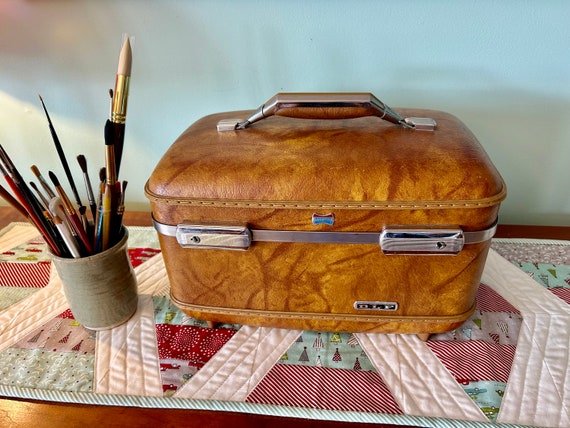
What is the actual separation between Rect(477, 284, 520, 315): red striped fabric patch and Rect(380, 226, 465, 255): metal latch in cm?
18

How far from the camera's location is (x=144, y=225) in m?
0.75

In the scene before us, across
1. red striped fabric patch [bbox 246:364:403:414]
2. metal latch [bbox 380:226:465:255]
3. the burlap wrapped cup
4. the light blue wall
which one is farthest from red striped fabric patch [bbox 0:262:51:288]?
metal latch [bbox 380:226:465:255]

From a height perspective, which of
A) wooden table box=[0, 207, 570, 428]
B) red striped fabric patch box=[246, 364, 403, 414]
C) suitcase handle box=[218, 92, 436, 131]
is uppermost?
suitcase handle box=[218, 92, 436, 131]

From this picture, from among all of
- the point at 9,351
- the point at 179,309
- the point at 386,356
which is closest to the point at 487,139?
the point at 386,356

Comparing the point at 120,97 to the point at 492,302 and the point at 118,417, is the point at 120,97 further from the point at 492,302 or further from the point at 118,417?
the point at 492,302

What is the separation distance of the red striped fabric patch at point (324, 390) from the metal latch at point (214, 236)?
0.16 m

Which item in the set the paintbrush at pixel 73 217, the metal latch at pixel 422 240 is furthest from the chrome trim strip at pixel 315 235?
the paintbrush at pixel 73 217

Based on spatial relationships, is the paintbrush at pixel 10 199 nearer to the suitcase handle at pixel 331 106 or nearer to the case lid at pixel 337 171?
the case lid at pixel 337 171

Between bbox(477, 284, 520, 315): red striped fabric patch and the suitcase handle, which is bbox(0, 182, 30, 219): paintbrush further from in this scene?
bbox(477, 284, 520, 315): red striped fabric patch

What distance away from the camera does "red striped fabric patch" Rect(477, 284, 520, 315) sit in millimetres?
541

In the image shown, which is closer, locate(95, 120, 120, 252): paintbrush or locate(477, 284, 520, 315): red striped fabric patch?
locate(95, 120, 120, 252): paintbrush

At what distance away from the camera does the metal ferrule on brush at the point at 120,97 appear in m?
0.44

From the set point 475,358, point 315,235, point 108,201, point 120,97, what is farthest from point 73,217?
point 475,358

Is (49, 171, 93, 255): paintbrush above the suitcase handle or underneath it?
underneath
